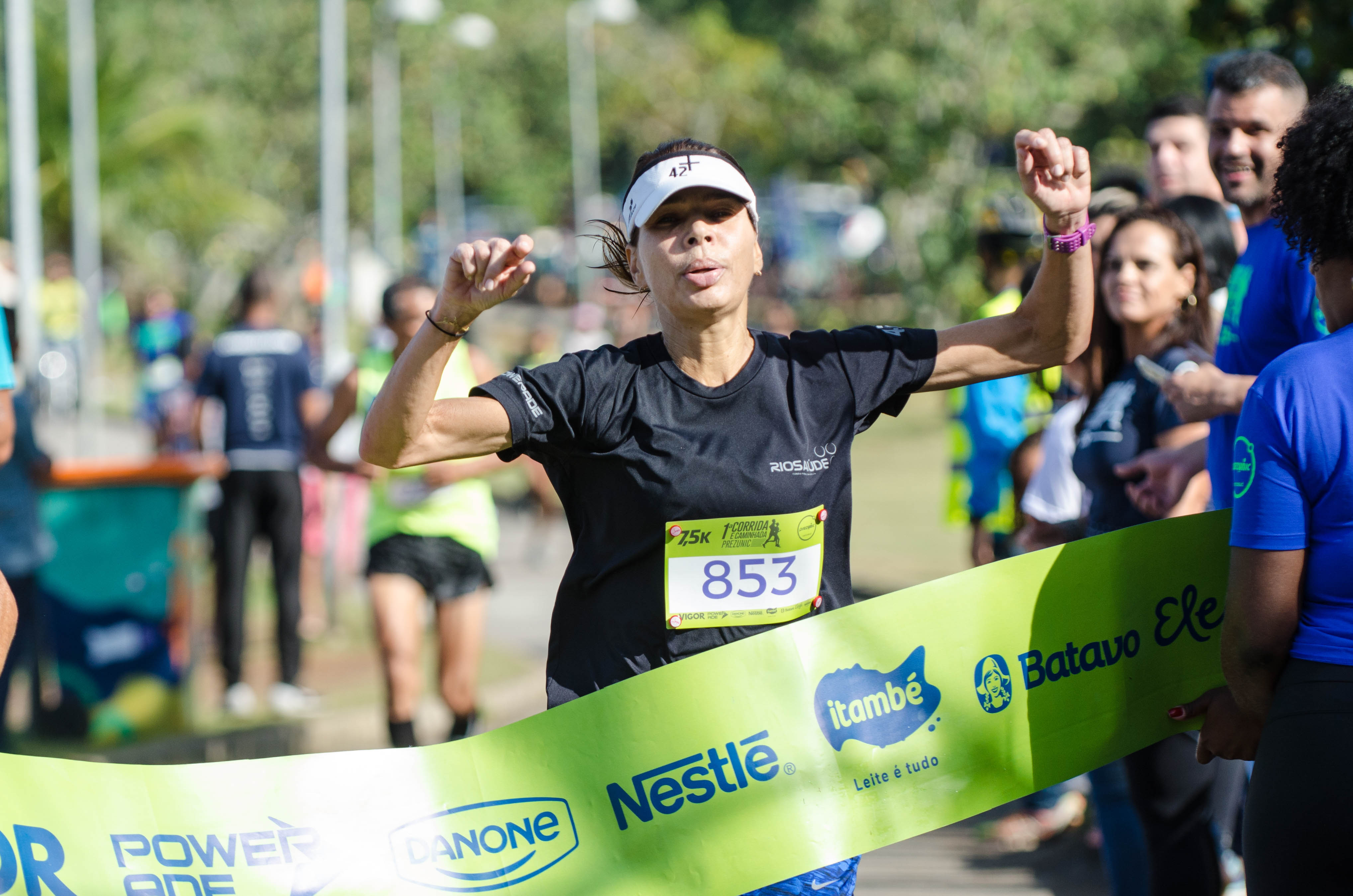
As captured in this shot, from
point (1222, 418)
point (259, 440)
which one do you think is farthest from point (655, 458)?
point (259, 440)

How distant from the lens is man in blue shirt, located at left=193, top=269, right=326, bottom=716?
8.10 m

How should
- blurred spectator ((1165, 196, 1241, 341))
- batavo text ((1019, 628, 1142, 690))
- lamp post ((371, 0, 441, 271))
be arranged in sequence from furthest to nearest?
lamp post ((371, 0, 441, 271)) → blurred spectator ((1165, 196, 1241, 341)) → batavo text ((1019, 628, 1142, 690))

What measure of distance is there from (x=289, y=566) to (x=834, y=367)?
583 cm

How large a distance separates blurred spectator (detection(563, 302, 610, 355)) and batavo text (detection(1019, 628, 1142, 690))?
14675 mm

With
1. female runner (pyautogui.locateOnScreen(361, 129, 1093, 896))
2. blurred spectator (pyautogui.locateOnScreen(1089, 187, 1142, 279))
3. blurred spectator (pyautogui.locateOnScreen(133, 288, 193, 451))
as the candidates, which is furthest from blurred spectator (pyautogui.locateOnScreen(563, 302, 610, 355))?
female runner (pyautogui.locateOnScreen(361, 129, 1093, 896))

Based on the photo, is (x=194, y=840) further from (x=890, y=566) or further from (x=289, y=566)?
(x=890, y=566)

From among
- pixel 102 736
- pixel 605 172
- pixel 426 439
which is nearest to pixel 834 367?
pixel 426 439

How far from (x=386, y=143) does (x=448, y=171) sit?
967 cm

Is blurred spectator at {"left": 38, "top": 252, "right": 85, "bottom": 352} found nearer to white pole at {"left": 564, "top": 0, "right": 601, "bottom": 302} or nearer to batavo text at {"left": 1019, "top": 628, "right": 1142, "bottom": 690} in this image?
white pole at {"left": 564, "top": 0, "right": 601, "bottom": 302}

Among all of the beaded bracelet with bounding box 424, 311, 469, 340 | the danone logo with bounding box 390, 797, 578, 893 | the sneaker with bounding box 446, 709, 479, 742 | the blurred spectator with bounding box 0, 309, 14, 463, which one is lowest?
the sneaker with bounding box 446, 709, 479, 742

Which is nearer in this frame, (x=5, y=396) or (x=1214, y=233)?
(x=5, y=396)

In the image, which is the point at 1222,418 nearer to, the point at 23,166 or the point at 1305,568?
the point at 1305,568

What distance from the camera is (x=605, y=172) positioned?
222 feet

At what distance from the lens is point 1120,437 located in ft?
12.4
